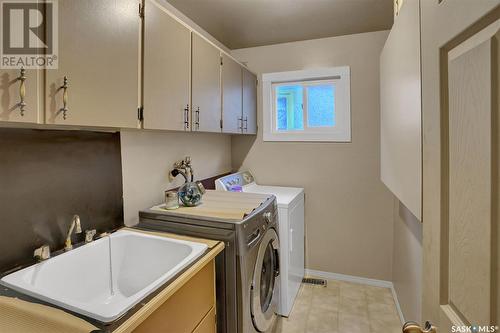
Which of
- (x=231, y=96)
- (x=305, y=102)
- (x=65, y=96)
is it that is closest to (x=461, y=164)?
(x=65, y=96)

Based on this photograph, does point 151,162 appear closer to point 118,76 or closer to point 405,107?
point 118,76

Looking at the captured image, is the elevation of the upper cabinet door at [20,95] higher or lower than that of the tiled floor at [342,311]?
higher

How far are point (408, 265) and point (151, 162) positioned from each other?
6.21ft

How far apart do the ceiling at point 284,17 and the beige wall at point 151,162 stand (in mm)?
987

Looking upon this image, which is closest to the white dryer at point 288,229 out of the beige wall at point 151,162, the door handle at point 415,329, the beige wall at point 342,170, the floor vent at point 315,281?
the floor vent at point 315,281

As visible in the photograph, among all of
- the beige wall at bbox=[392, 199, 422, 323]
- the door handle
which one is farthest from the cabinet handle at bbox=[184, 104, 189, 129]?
the beige wall at bbox=[392, 199, 422, 323]

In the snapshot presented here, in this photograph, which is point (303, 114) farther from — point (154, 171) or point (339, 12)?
point (154, 171)

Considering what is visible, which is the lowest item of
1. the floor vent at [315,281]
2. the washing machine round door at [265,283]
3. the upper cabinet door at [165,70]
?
the floor vent at [315,281]

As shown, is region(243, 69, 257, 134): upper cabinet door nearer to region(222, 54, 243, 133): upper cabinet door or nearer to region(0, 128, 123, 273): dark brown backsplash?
region(222, 54, 243, 133): upper cabinet door

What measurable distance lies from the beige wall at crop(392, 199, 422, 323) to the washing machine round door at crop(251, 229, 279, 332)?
0.86m

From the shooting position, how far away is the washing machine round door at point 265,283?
1.49 metres

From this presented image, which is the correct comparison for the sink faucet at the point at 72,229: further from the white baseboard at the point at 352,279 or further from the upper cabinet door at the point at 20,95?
the white baseboard at the point at 352,279

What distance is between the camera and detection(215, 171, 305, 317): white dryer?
6.77 feet

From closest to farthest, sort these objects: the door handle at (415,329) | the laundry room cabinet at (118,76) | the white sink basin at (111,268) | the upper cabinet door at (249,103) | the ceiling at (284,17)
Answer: the door handle at (415,329)
the laundry room cabinet at (118,76)
the white sink basin at (111,268)
the ceiling at (284,17)
the upper cabinet door at (249,103)
